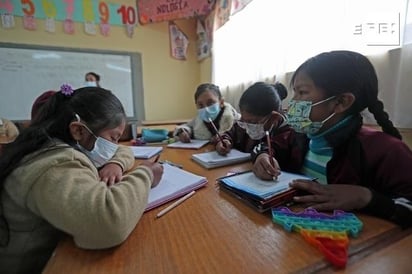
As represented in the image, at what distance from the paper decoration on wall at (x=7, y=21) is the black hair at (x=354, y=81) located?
2.88 m

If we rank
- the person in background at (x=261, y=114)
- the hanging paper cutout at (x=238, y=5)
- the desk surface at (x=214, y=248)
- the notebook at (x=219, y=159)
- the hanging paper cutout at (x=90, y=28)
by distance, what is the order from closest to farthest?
the desk surface at (x=214, y=248) < the notebook at (x=219, y=159) < the person in background at (x=261, y=114) < the hanging paper cutout at (x=238, y=5) < the hanging paper cutout at (x=90, y=28)

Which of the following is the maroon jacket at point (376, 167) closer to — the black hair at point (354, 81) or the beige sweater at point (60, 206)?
the black hair at point (354, 81)

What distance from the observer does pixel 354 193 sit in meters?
0.53

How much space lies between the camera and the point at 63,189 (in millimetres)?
446

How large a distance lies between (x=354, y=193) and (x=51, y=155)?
665 millimetres

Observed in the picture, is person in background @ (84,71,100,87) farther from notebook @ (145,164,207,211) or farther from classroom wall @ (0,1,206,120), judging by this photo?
notebook @ (145,164,207,211)

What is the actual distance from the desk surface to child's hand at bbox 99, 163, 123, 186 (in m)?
0.18

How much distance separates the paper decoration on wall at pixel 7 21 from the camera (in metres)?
2.28

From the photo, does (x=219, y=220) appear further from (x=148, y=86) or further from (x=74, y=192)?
(x=148, y=86)

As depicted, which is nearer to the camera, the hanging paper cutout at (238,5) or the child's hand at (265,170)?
the child's hand at (265,170)

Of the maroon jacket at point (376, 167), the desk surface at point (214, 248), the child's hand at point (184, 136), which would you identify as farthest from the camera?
the child's hand at point (184, 136)

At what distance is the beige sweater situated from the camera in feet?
1.40

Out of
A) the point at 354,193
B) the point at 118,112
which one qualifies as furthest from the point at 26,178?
the point at 354,193

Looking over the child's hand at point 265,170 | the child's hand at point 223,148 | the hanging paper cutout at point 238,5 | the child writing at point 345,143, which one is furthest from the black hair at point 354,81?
the hanging paper cutout at point 238,5
